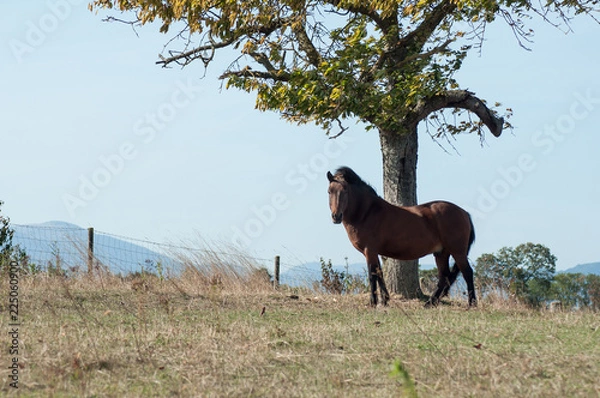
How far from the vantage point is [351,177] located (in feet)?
43.1

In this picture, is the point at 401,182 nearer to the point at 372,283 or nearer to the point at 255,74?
the point at 372,283

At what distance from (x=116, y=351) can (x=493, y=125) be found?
1069 centimetres

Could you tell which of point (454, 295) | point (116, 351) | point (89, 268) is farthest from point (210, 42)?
point (116, 351)

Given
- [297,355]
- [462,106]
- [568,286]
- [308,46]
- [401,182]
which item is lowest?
[297,355]

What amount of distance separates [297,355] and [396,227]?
637cm

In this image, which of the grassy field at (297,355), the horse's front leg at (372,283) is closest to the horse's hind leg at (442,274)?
the horse's front leg at (372,283)

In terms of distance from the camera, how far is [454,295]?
16.2m

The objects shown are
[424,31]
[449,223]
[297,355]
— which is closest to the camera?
[297,355]

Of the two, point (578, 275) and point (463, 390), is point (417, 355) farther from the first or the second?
point (578, 275)

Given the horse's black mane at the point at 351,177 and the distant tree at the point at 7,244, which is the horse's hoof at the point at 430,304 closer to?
the horse's black mane at the point at 351,177

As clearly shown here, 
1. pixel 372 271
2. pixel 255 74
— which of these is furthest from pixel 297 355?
pixel 255 74

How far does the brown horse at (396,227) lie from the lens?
12.9 m

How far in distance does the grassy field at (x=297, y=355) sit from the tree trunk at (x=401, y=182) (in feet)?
13.0

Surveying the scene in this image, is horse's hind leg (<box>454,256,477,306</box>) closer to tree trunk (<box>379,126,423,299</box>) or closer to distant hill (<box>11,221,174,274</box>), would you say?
tree trunk (<box>379,126,423,299</box>)
